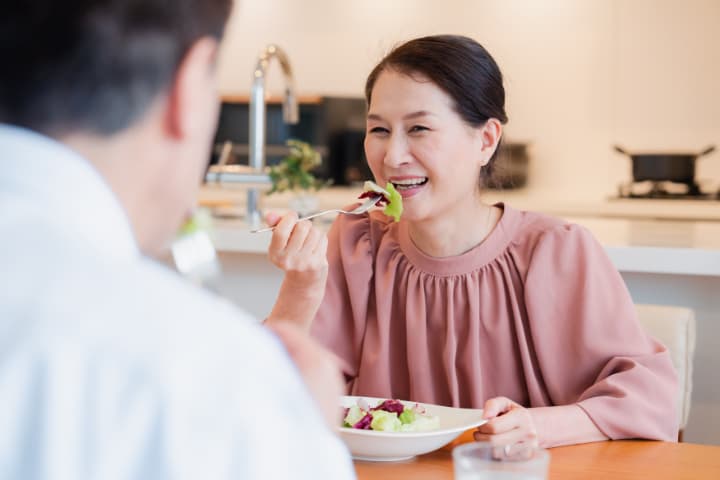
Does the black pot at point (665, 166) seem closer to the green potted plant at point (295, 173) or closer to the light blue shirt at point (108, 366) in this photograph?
the green potted plant at point (295, 173)

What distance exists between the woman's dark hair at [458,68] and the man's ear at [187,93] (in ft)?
4.25

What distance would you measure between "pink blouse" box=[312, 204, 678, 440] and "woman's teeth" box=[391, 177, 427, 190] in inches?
5.0

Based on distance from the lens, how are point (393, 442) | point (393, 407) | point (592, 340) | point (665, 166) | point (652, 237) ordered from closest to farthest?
point (393, 442)
point (393, 407)
point (592, 340)
point (652, 237)
point (665, 166)

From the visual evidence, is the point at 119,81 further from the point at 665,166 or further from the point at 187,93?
the point at 665,166

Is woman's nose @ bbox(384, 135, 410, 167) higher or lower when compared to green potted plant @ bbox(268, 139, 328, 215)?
higher

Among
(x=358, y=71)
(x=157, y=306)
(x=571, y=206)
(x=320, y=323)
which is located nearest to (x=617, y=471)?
(x=320, y=323)

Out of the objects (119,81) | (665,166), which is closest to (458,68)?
(119,81)

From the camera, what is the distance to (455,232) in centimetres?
195

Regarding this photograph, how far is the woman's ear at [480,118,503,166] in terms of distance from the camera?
198cm

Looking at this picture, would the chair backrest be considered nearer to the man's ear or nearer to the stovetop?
the man's ear

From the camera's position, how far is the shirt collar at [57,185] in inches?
22.1

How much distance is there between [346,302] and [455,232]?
26 cm

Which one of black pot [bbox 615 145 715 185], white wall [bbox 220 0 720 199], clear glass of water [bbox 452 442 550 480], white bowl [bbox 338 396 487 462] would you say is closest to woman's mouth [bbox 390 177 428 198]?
white bowl [bbox 338 396 487 462]

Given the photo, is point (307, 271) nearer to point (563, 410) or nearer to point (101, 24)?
point (563, 410)
